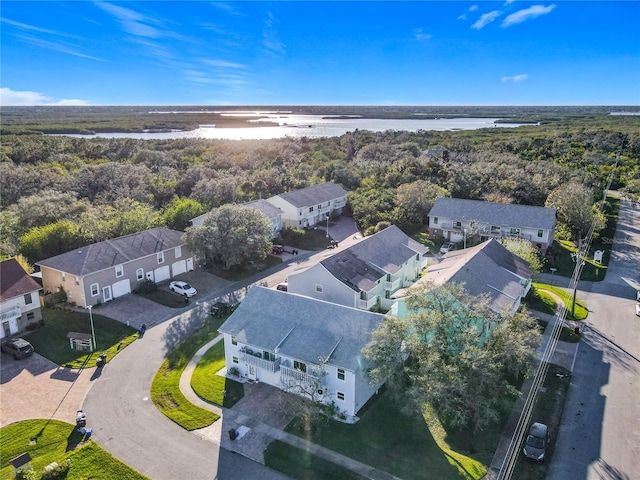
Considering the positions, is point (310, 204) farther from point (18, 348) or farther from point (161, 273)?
point (18, 348)

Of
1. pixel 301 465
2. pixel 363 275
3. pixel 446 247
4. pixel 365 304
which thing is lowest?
pixel 446 247

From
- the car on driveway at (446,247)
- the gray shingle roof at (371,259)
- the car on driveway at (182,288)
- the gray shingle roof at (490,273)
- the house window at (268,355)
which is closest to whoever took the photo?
the house window at (268,355)

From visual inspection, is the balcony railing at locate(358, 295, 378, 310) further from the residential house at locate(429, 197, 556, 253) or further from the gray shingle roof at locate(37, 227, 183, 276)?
the gray shingle roof at locate(37, 227, 183, 276)

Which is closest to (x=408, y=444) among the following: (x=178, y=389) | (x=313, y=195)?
(x=178, y=389)

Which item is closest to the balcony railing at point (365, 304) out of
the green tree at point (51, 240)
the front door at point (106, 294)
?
the front door at point (106, 294)

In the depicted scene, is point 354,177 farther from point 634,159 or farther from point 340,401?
point 634,159

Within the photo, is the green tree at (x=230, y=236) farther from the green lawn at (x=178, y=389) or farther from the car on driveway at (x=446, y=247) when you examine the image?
the car on driveway at (x=446, y=247)

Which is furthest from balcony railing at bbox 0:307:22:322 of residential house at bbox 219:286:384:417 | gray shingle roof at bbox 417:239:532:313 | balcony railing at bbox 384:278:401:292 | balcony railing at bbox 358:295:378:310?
gray shingle roof at bbox 417:239:532:313
